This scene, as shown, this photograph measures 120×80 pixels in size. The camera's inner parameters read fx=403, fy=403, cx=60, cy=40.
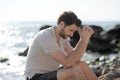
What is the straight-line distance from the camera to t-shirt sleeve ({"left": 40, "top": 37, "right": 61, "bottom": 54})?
18.4 feet

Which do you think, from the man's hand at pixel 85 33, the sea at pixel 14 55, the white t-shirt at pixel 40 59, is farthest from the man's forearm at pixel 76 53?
the sea at pixel 14 55

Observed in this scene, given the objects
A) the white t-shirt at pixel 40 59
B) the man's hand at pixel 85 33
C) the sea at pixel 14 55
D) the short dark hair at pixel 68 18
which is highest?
the short dark hair at pixel 68 18

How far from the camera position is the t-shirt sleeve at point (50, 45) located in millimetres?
5617

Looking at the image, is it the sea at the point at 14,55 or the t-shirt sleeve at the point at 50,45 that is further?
the sea at the point at 14,55

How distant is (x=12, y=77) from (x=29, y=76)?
689cm

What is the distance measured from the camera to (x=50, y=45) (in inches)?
221

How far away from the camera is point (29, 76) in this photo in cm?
593

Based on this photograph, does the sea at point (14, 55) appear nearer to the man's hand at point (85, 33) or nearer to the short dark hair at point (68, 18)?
the man's hand at point (85, 33)

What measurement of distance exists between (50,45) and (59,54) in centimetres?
18

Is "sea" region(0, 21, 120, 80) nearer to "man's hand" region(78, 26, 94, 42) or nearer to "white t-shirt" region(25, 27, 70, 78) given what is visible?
"white t-shirt" region(25, 27, 70, 78)

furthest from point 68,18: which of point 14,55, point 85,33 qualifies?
point 14,55

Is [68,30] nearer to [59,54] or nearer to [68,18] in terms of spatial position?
[68,18]

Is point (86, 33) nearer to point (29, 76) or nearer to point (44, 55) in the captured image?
point (44, 55)

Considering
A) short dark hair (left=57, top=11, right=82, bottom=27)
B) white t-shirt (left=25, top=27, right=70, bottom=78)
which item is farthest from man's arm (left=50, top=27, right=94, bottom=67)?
short dark hair (left=57, top=11, right=82, bottom=27)
